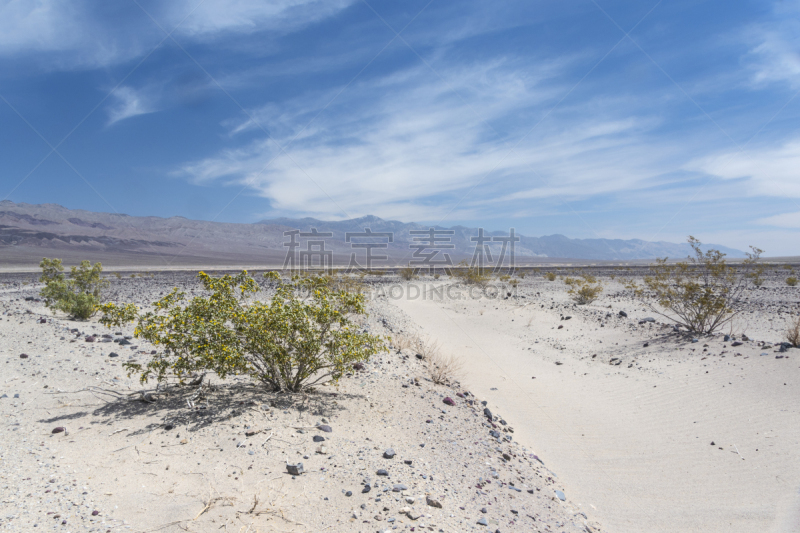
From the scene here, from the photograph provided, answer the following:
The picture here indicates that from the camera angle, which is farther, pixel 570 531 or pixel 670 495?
pixel 670 495

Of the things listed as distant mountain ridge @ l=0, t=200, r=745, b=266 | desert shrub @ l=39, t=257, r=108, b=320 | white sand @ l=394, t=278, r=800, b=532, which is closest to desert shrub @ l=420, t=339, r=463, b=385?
white sand @ l=394, t=278, r=800, b=532

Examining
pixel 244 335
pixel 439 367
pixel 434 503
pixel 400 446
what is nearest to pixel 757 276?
pixel 439 367

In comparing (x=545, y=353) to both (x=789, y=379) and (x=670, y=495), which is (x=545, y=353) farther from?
(x=670, y=495)

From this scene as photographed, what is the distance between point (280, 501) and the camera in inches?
121

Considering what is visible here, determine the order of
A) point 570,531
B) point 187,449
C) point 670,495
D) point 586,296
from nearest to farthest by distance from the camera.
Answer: point 570,531 < point 187,449 < point 670,495 < point 586,296

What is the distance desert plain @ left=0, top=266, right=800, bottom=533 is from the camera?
10.0ft

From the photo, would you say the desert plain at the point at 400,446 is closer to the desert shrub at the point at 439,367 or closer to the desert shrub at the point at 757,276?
the desert shrub at the point at 439,367

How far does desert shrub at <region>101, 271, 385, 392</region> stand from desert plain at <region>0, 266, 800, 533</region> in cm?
45

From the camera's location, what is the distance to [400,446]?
4.21 m

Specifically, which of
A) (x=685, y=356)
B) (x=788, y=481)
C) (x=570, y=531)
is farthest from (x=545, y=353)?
(x=570, y=531)

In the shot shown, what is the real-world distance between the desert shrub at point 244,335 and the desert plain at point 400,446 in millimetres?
448

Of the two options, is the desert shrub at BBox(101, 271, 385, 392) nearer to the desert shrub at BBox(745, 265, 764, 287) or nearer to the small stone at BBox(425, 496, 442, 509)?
the small stone at BBox(425, 496, 442, 509)

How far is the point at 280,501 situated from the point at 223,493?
0.46 metres

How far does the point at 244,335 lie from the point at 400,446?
83.0 inches
